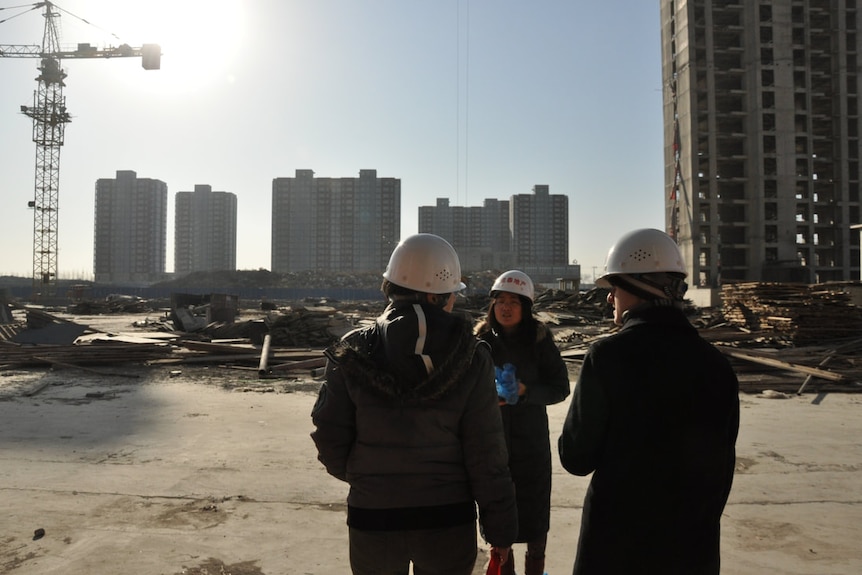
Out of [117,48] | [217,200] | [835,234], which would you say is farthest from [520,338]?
[217,200]

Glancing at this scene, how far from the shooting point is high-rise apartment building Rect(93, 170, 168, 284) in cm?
9744

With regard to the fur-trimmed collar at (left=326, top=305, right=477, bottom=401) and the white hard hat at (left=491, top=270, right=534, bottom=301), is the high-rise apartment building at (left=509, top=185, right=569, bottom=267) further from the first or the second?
the fur-trimmed collar at (left=326, top=305, right=477, bottom=401)

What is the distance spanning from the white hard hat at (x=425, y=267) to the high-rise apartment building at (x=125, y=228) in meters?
108

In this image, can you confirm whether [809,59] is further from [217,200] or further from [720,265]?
[217,200]

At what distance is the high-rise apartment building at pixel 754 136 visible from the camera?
40344mm

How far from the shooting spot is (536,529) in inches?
116

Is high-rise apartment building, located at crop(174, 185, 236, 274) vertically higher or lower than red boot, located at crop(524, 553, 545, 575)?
higher

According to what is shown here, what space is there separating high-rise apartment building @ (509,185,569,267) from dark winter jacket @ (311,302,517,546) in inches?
3890

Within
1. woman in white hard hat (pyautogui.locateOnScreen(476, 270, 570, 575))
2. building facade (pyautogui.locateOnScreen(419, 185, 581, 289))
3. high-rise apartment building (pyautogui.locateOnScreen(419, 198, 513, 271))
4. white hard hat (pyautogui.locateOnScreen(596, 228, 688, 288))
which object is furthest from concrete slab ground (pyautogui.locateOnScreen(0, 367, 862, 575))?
building facade (pyautogui.locateOnScreen(419, 185, 581, 289))

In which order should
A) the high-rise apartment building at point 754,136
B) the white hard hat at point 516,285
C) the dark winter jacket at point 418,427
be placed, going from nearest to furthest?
the dark winter jacket at point 418,427, the white hard hat at point 516,285, the high-rise apartment building at point 754,136

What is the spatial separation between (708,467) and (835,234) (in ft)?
172

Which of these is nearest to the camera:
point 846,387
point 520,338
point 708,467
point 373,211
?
point 708,467

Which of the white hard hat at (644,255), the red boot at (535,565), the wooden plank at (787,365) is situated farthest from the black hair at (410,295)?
the wooden plank at (787,365)

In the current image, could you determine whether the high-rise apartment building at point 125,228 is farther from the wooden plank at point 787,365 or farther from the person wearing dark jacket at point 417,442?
the person wearing dark jacket at point 417,442
